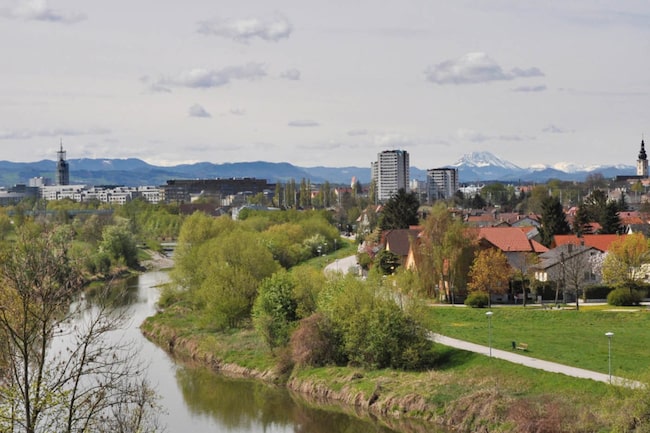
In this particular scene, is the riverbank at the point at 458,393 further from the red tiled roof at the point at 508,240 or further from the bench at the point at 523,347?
the red tiled roof at the point at 508,240

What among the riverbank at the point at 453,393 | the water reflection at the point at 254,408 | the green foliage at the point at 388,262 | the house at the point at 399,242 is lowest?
the water reflection at the point at 254,408

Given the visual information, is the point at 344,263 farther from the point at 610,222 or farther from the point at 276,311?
the point at 276,311

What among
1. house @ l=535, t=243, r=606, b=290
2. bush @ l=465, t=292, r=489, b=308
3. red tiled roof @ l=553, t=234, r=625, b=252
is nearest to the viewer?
bush @ l=465, t=292, r=489, b=308

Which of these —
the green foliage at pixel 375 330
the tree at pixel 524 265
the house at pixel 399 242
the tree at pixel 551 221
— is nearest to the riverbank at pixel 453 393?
the green foliage at pixel 375 330

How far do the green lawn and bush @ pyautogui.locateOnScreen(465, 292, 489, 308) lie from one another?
3.63 ft

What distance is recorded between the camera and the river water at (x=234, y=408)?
108ft

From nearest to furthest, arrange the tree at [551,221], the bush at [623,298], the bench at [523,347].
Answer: the bench at [523,347]
the bush at [623,298]
the tree at [551,221]

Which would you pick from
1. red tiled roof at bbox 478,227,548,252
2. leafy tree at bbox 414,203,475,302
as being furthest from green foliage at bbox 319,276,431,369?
red tiled roof at bbox 478,227,548,252

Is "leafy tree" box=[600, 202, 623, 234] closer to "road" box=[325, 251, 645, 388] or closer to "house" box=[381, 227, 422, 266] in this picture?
"house" box=[381, 227, 422, 266]

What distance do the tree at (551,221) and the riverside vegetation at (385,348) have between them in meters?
25.1

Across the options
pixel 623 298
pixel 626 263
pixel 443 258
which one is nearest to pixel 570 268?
pixel 626 263

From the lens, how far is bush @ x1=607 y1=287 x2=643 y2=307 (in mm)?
49594

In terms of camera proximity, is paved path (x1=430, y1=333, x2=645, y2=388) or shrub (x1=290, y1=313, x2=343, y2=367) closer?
paved path (x1=430, y1=333, x2=645, y2=388)

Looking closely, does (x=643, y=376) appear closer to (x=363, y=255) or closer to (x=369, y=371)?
(x=369, y=371)
